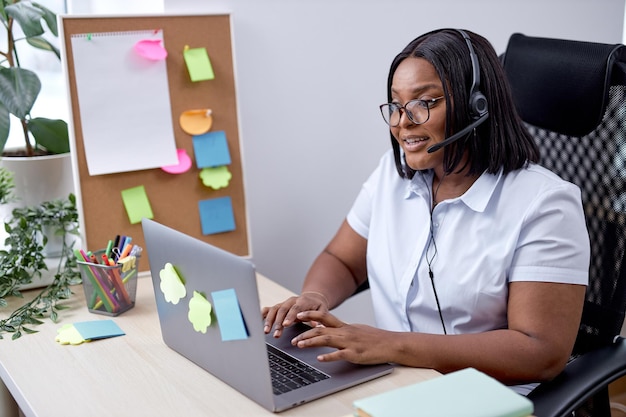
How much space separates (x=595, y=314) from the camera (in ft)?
4.77

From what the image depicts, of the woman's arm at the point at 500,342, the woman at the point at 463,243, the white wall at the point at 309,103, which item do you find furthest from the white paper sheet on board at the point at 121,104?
the woman's arm at the point at 500,342

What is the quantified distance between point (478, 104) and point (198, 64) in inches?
27.5

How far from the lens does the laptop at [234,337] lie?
3.54 ft

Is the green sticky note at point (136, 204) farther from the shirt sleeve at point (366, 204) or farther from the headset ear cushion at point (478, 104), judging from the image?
the headset ear cushion at point (478, 104)

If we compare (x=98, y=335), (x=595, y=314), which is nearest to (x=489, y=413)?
(x=595, y=314)

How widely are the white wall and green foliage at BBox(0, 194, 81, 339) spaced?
1.56 ft

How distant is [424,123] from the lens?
142cm

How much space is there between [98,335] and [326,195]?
854 mm

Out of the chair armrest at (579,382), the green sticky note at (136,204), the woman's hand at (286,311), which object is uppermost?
the green sticky note at (136,204)

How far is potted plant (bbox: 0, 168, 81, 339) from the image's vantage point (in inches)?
60.5

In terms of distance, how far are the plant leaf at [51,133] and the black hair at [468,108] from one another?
2.64 feet

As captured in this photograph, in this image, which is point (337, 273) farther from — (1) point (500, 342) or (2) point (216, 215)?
(1) point (500, 342)

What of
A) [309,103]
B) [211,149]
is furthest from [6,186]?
[309,103]

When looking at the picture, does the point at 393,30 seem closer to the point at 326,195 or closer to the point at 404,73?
the point at 326,195
